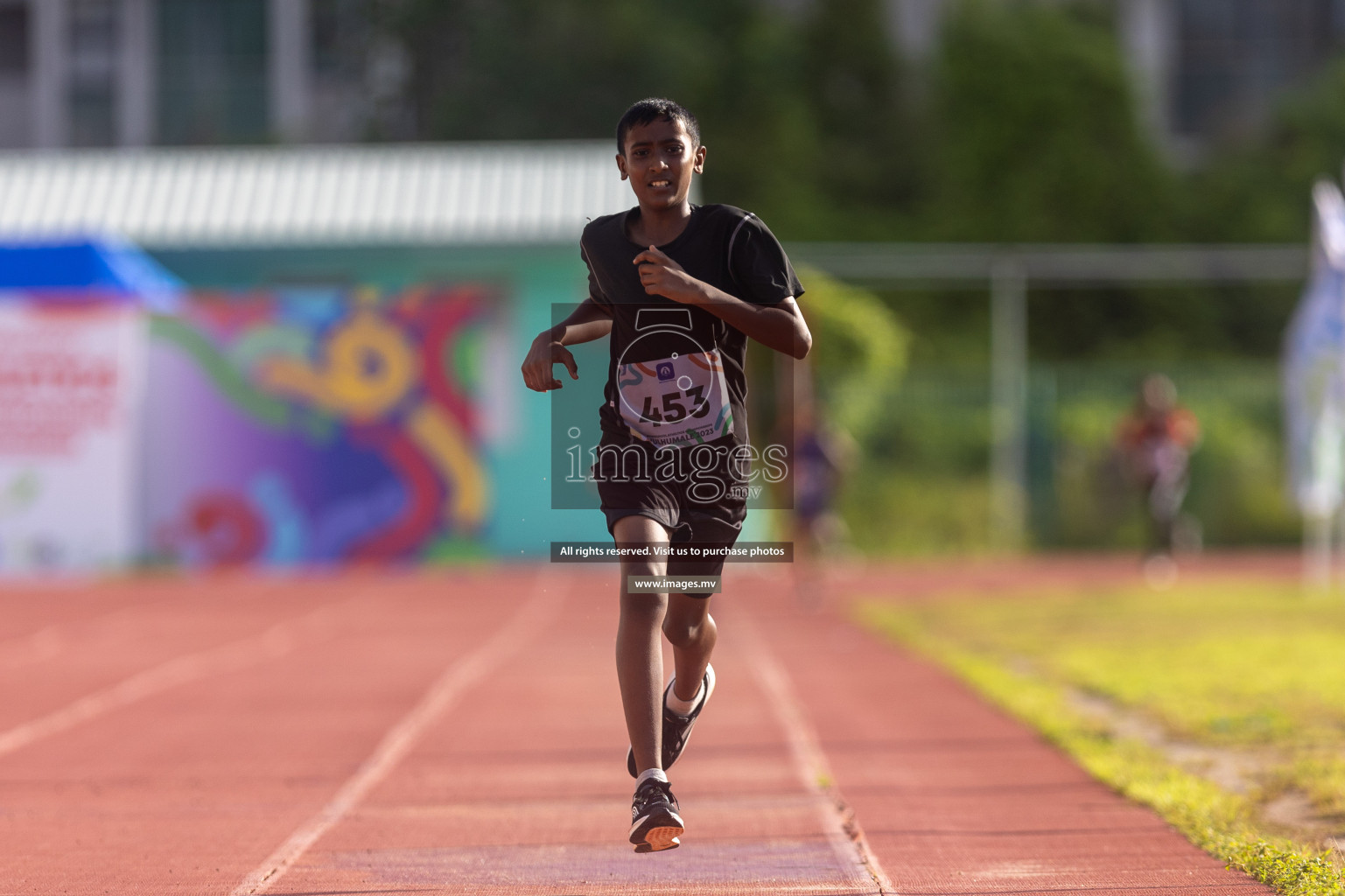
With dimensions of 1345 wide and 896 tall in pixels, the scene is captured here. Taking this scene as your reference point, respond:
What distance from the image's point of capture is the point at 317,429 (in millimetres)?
21375

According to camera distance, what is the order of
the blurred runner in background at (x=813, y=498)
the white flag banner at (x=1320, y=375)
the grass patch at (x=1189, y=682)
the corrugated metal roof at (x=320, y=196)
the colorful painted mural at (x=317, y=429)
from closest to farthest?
1. the grass patch at (x=1189, y=682)
2. the white flag banner at (x=1320, y=375)
3. the blurred runner in background at (x=813, y=498)
4. the colorful painted mural at (x=317, y=429)
5. the corrugated metal roof at (x=320, y=196)

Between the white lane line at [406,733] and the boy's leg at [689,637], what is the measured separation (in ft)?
4.41

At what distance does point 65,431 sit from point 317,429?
→ 9.47 ft

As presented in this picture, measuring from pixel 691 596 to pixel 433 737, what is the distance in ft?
12.8

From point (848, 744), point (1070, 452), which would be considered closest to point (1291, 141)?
point (1070, 452)

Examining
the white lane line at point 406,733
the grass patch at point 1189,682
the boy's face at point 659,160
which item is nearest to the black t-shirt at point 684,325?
the boy's face at point 659,160

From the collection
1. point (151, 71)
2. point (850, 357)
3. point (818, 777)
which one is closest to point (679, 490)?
point (818, 777)

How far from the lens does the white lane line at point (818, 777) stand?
5426mm

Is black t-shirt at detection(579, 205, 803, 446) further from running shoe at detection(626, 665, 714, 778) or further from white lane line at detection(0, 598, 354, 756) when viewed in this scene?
white lane line at detection(0, 598, 354, 756)

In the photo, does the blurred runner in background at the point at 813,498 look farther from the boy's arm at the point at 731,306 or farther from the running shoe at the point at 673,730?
the boy's arm at the point at 731,306

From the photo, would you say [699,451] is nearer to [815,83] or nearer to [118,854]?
[118,854]

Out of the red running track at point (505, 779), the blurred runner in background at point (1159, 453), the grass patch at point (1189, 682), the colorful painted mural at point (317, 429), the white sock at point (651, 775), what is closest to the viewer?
the white sock at point (651, 775)

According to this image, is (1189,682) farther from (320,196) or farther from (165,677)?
(320,196)

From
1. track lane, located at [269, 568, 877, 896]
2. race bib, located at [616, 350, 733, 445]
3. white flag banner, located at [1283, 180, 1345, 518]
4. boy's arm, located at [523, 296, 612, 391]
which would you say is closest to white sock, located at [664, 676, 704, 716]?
track lane, located at [269, 568, 877, 896]
